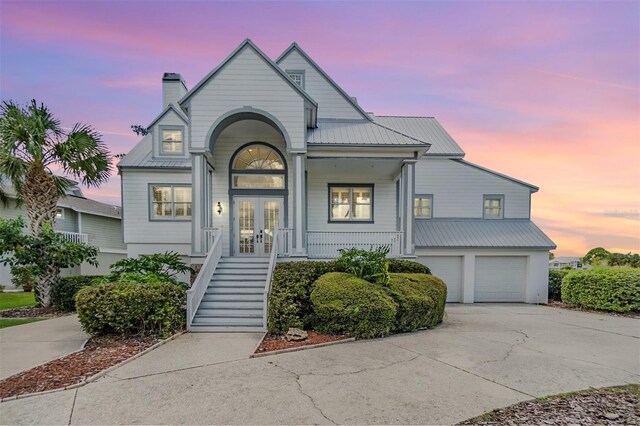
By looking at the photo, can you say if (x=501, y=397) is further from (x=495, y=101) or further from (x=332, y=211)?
(x=495, y=101)

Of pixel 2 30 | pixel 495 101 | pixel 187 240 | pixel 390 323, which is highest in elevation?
pixel 2 30

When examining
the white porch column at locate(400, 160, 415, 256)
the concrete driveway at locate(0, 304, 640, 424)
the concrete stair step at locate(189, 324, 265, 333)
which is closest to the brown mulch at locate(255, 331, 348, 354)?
the concrete driveway at locate(0, 304, 640, 424)

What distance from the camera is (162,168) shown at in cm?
1359

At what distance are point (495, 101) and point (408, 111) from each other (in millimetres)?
6678

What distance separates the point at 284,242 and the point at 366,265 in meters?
3.35

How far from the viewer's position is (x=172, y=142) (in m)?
14.0

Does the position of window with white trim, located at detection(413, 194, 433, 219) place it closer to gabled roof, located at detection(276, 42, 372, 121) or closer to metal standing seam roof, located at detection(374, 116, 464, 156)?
metal standing seam roof, located at detection(374, 116, 464, 156)

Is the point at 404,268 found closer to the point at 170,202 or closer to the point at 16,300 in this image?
the point at 170,202

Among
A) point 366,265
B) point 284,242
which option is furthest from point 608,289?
point 284,242

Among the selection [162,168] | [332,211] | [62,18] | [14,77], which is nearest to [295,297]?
[332,211]

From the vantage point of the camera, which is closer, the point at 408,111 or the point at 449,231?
the point at 449,231

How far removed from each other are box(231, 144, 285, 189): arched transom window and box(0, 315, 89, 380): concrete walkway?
6.73 m

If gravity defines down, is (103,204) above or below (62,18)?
below

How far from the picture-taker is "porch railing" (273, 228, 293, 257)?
1059 centimetres
